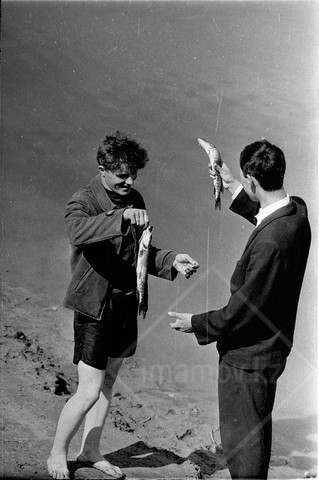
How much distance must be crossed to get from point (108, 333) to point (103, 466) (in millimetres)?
824

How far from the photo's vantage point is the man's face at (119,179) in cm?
387

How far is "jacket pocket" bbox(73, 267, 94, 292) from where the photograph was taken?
3.92 metres

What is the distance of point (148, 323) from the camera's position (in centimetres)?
851

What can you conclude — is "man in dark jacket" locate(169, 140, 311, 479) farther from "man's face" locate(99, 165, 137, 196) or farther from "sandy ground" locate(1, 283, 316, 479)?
"sandy ground" locate(1, 283, 316, 479)

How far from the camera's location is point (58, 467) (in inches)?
156

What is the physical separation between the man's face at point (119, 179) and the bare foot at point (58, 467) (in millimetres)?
1573

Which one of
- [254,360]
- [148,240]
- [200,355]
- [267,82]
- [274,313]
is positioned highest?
[267,82]

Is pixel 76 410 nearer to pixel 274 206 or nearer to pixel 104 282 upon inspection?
pixel 104 282

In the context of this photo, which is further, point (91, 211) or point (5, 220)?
point (5, 220)

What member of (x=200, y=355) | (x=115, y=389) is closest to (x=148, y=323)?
(x=200, y=355)

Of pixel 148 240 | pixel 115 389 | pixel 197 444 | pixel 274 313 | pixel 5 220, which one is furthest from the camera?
pixel 5 220

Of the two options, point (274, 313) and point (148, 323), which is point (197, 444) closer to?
point (274, 313)

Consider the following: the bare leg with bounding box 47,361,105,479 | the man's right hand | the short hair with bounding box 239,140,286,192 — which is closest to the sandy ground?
the bare leg with bounding box 47,361,105,479

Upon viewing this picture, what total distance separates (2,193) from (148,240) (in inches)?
225
